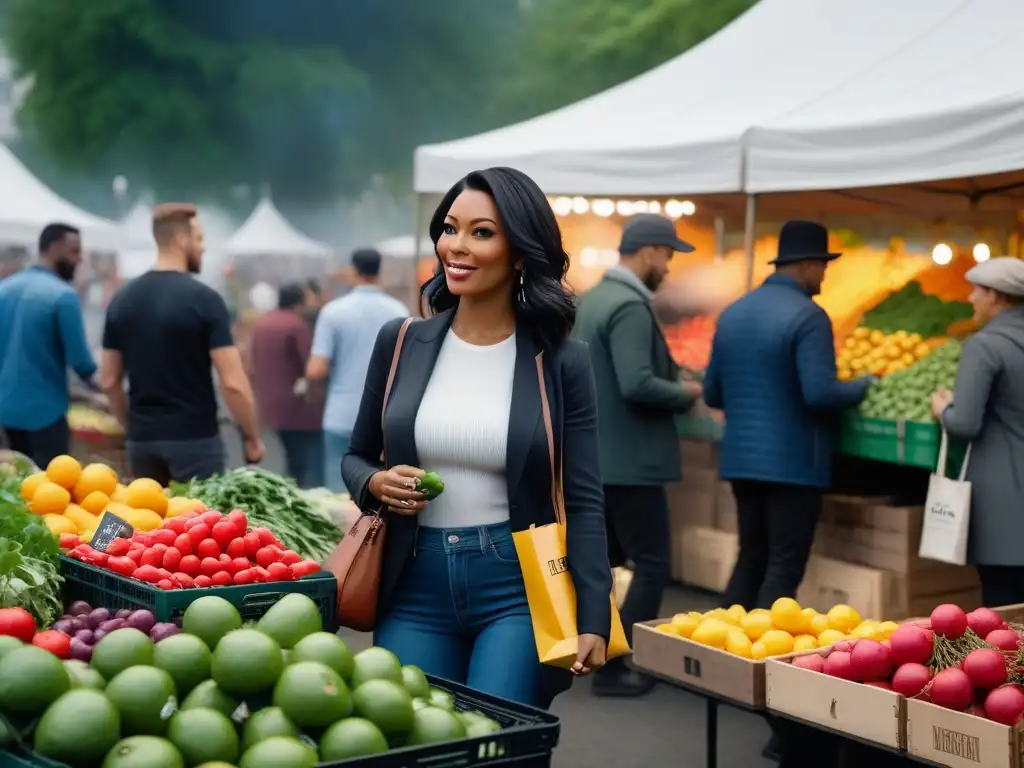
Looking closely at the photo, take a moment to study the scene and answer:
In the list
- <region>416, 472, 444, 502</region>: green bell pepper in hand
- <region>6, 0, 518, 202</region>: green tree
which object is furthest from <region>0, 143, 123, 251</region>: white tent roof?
<region>6, 0, 518, 202</region>: green tree

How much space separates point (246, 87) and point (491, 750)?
3545 cm

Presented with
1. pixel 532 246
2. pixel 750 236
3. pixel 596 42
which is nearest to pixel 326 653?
pixel 532 246

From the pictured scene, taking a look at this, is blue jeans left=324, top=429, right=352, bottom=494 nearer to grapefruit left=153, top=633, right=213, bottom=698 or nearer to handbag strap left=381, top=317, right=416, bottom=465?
handbag strap left=381, top=317, right=416, bottom=465

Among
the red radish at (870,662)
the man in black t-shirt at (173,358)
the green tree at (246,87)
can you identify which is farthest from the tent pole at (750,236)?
the green tree at (246,87)

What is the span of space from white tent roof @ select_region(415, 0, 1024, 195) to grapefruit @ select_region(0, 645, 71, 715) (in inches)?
191

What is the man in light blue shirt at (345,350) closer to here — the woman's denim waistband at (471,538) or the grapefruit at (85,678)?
the woman's denim waistband at (471,538)

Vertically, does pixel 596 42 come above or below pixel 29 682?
above

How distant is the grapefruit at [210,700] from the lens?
2697 mm

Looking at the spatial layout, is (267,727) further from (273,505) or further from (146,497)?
(273,505)

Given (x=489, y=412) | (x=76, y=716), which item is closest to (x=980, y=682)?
(x=489, y=412)

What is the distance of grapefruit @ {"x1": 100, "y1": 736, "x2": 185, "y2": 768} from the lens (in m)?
2.47

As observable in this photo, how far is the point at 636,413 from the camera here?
23.7 feet

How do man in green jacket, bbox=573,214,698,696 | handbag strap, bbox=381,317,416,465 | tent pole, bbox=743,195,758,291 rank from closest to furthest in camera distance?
handbag strap, bbox=381,317,416,465 → man in green jacket, bbox=573,214,698,696 → tent pole, bbox=743,195,758,291

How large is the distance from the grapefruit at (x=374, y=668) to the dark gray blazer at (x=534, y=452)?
0.68 meters
